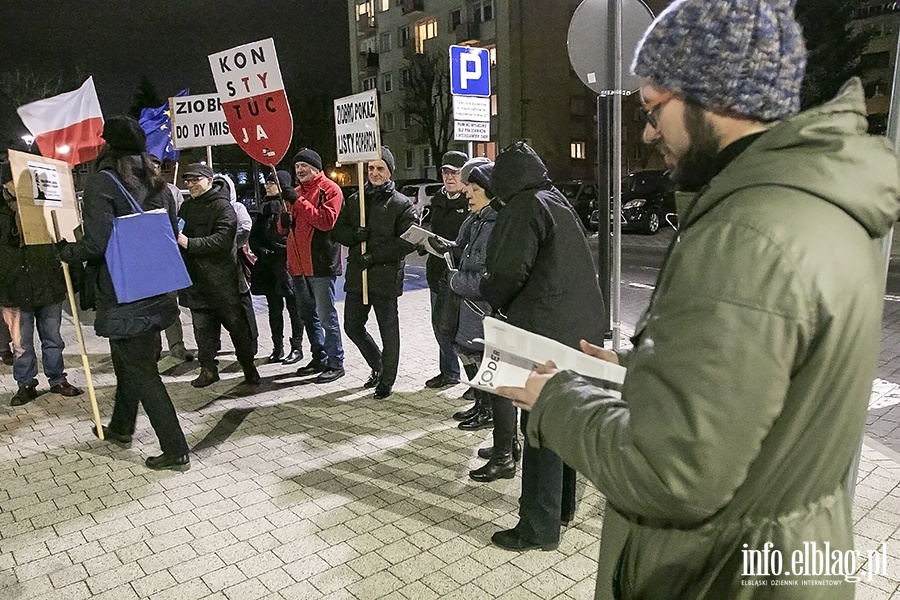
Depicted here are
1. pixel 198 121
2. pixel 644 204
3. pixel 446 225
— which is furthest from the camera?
pixel 644 204

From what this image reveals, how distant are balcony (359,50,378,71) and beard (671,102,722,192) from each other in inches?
2122

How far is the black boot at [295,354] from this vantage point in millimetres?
7980

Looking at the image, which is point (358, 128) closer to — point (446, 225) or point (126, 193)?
point (446, 225)

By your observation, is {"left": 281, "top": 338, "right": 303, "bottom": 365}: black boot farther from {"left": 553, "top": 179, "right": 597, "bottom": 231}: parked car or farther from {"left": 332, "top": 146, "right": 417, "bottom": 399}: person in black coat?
{"left": 553, "top": 179, "right": 597, "bottom": 231}: parked car

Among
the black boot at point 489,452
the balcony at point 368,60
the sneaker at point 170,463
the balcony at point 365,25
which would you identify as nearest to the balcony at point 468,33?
the balcony at point 368,60

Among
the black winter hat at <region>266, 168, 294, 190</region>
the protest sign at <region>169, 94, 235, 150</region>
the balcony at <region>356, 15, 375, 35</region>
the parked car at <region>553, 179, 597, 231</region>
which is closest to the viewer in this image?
the black winter hat at <region>266, 168, 294, 190</region>

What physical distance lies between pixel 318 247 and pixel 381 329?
112 centimetres

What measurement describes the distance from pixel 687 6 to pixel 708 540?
1063mm

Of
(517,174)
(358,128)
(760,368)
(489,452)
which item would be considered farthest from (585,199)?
(760,368)

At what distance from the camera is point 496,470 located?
465 centimetres

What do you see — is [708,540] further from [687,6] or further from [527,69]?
[527,69]

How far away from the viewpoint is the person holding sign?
21.5 feet

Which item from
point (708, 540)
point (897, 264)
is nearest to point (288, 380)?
point (708, 540)

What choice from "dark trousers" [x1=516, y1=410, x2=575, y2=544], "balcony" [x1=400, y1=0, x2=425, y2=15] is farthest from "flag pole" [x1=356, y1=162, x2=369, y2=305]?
"balcony" [x1=400, y1=0, x2=425, y2=15]
